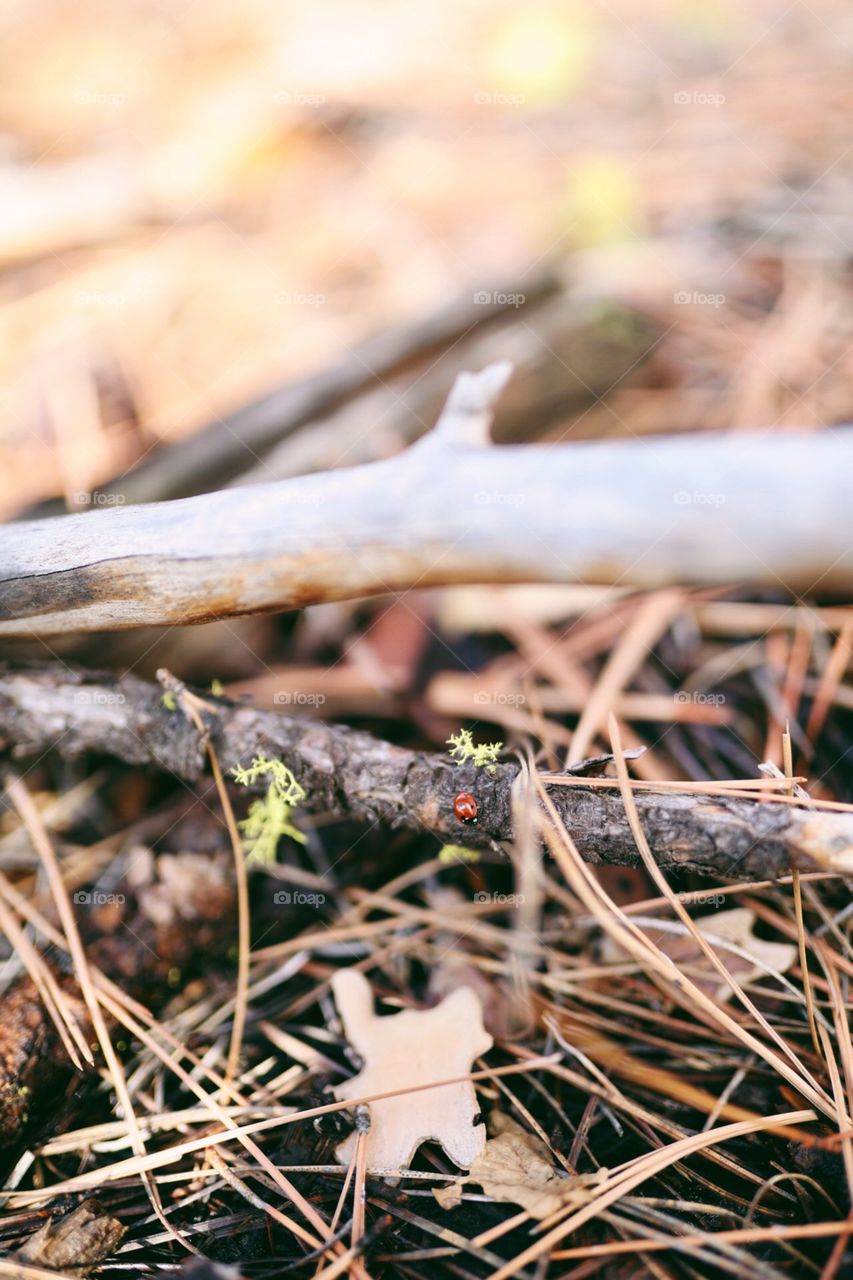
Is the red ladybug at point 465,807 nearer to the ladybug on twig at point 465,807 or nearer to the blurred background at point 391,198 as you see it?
the ladybug on twig at point 465,807

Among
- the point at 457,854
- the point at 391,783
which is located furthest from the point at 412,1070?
the point at 391,783

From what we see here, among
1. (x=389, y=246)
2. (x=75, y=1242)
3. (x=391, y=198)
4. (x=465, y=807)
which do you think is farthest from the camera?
(x=391, y=198)

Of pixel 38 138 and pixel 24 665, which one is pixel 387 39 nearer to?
pixel 38 138

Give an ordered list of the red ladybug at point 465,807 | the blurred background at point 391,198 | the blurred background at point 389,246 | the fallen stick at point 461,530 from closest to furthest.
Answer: the fallen stick at point 461,530 → the red ladybug at point 465,807 → the blurred background at point 389,246 → the blurred background at point 391,198

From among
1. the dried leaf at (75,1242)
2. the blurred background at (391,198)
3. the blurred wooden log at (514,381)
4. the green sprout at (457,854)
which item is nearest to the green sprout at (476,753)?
the green sprout at (457,854)

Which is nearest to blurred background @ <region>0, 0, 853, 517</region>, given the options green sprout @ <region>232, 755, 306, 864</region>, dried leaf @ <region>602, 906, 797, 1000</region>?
green sprout @ <region>232, 755, 306, 864</region>

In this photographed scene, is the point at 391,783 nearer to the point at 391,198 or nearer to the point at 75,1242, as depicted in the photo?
the point at 75,1242

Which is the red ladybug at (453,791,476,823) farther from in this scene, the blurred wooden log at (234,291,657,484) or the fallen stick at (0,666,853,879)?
the blurred wooden log at (234,291,657,484)

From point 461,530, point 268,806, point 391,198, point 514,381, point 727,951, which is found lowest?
point 727,951
